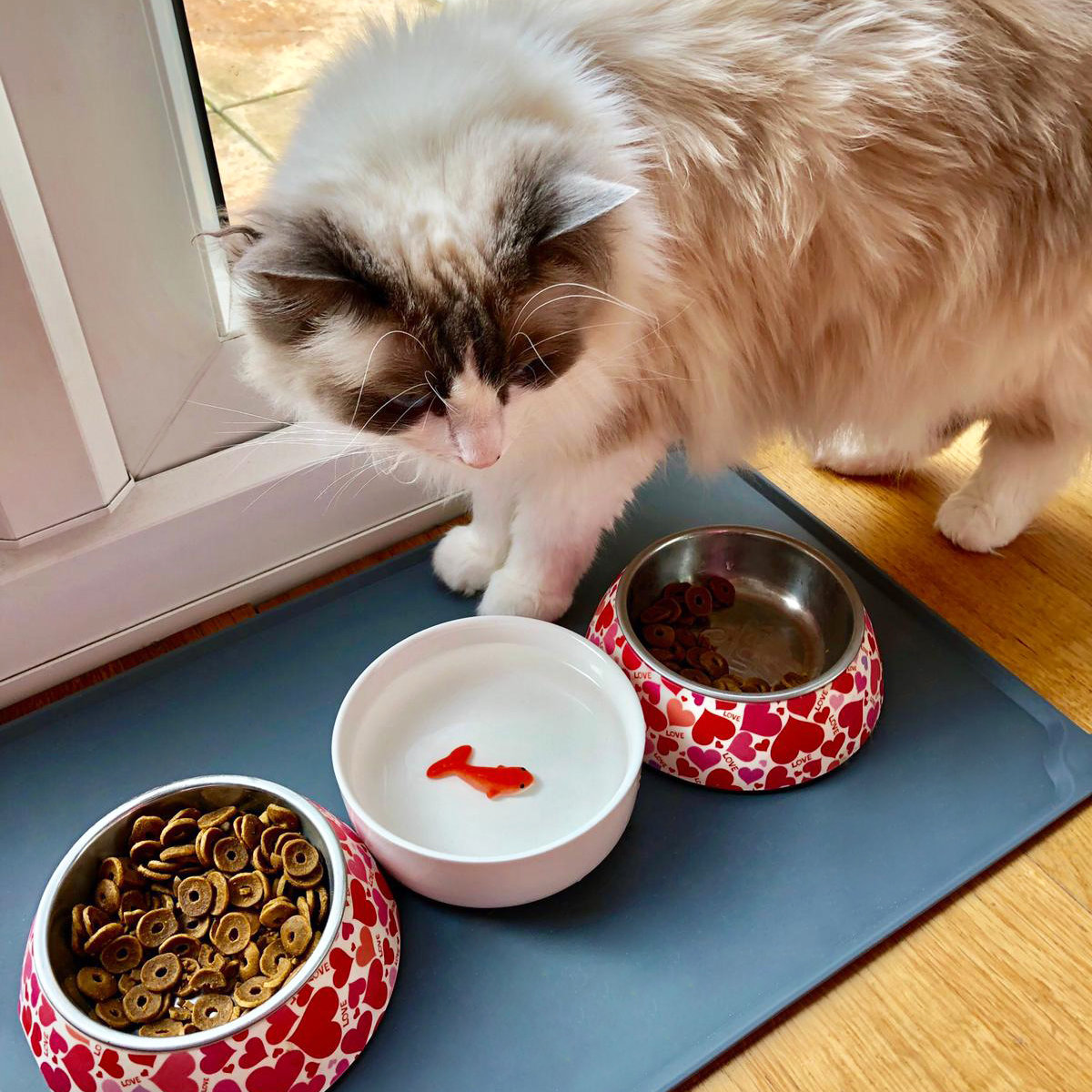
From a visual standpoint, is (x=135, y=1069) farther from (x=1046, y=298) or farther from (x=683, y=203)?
(x=1046, y=298)

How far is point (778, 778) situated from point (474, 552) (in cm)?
49

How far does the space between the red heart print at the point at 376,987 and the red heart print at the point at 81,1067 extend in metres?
0.16

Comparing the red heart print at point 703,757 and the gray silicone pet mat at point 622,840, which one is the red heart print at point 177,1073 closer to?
the gray silicone pet mat at point 622,840

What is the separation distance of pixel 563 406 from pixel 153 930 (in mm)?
616

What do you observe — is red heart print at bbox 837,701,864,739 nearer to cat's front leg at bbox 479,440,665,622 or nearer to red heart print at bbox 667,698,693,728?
red heart print at bbox 667,698,693,728

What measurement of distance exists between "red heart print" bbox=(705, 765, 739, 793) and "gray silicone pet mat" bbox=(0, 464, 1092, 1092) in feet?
0.07

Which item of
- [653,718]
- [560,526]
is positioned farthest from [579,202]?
[653,718]

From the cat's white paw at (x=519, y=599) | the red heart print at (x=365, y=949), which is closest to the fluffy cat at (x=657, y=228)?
the cat's white paw at (x=519, y=599)

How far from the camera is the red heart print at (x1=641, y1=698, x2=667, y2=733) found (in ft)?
3.64

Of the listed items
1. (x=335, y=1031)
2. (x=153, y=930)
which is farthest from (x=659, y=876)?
(x=153, y=930)

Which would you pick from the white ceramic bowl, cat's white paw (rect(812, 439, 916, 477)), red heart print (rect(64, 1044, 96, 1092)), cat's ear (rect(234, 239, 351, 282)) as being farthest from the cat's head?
cat's white paw (rect(812, 439, 916, 477))

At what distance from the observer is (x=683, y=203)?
0.93 metres

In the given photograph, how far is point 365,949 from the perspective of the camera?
910mm

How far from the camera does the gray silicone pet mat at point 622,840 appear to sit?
3.15 feet
